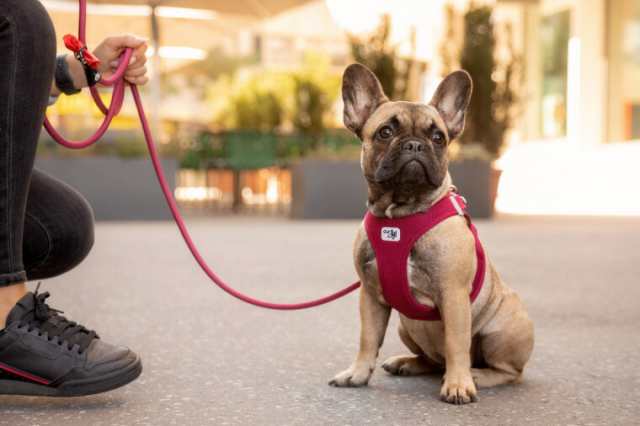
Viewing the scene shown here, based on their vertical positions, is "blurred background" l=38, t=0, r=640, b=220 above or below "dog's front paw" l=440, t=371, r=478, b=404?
above

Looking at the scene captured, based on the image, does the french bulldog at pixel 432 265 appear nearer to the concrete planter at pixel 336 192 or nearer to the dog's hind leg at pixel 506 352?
the dog's hind leg at pixel 506 352

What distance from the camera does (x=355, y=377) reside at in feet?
7.81

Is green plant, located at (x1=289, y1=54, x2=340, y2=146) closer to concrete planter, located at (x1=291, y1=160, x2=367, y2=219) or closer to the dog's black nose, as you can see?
concrete planter, located at (x1=291, y1=160, x2=367, y2=219)

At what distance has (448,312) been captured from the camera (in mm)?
2209

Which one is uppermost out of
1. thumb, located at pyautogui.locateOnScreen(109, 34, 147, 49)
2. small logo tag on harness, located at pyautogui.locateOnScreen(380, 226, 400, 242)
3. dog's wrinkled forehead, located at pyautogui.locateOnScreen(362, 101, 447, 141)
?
thumb, located at pyautogui.locateOnScreen(109, 34, 147, 49)

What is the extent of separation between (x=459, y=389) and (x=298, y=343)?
985 mm

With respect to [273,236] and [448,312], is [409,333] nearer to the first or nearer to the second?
[448,312]

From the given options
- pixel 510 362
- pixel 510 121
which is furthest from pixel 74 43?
pixel 510 121

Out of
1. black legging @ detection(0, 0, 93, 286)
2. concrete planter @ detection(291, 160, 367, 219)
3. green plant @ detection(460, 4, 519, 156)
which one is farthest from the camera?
green plant @ detection(460, 4, 519, 156)

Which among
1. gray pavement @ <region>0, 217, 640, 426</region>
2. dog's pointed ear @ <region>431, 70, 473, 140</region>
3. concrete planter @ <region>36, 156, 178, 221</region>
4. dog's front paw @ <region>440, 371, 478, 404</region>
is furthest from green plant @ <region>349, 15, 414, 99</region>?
dog's front paw @ <region>440, 371, 478, 404</region>

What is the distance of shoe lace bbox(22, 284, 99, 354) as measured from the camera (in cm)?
214

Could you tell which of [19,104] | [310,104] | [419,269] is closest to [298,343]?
[419,269]

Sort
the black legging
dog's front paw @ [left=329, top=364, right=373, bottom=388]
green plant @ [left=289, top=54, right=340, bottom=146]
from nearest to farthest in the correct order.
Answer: the black legging < dog's front paw @ [left=329, top=364, right=373, bottom=388] < green plant @ [left=289, top=54, right=340, bottom=146]

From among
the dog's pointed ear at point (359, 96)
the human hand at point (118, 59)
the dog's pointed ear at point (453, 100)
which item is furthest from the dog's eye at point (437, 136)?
the human hand at point (118, 59)
